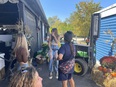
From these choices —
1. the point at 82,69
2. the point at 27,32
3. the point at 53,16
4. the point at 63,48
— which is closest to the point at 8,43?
the point at 27,32

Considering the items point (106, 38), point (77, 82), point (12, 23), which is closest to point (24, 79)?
point (77, 82)

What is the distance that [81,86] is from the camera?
516 centimetres

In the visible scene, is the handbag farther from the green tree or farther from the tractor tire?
the green tree

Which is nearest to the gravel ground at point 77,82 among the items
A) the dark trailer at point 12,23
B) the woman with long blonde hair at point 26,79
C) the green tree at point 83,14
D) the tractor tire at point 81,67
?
the tractor tire at point 81,67

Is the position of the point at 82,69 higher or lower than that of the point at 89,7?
lower

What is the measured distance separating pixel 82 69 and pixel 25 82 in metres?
4.43

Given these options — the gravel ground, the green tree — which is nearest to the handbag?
the gravel ground

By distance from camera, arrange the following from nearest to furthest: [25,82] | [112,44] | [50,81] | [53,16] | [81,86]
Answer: [25,82] → [81,86] → [50,81] → [112,44] → [53,16]

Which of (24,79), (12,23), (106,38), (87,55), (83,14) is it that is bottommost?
(87,55)

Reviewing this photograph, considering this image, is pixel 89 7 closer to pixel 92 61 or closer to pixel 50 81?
pixel 92 61

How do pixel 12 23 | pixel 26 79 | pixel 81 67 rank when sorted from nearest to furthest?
pixel 26 79 → pixel 81 67 → pixel 12 23

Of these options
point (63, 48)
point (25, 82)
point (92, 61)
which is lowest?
point (92, 61)

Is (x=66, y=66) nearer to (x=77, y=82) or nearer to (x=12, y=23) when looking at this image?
(x=77, y=82)

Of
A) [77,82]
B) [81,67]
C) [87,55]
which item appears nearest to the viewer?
[77,82]
